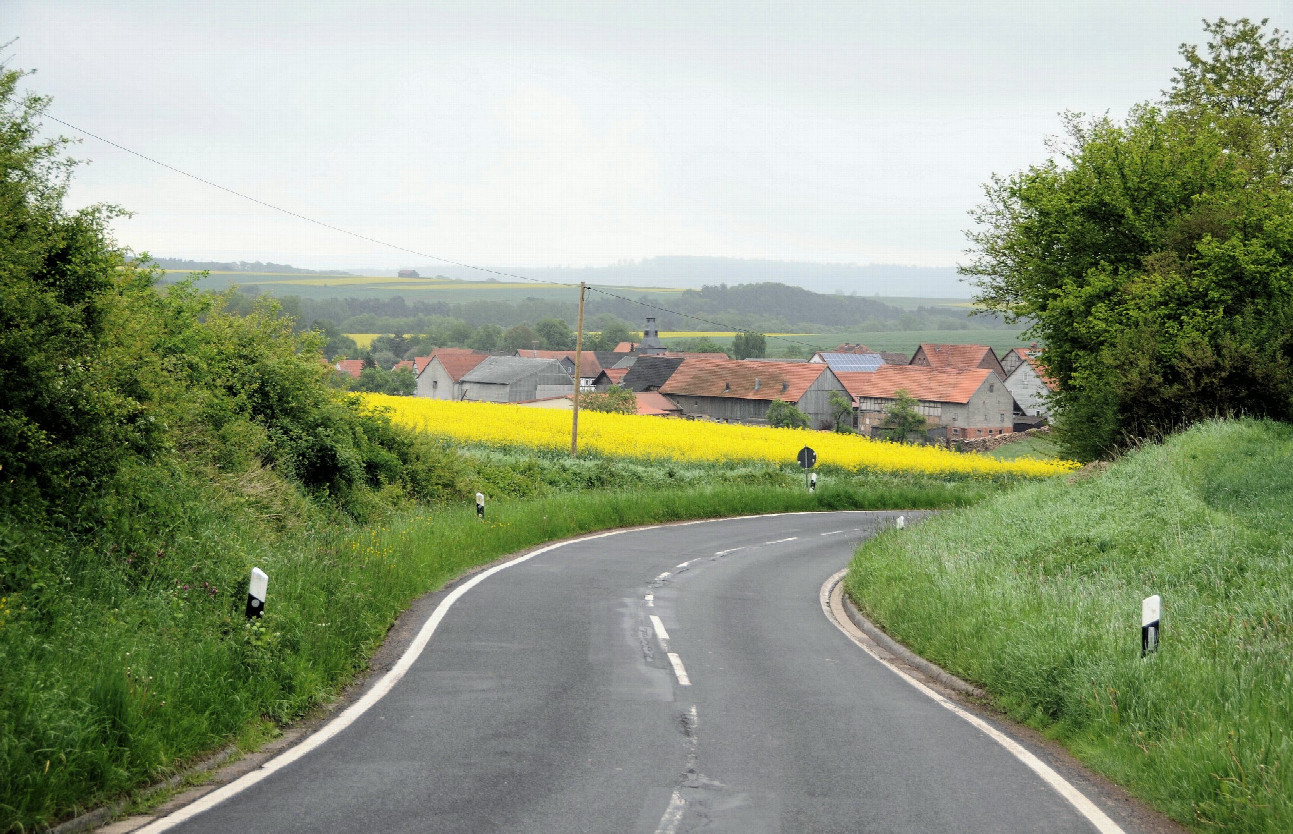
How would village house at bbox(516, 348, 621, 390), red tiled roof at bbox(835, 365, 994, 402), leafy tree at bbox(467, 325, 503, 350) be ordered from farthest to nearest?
leafy tree at bbox(467, 325, 503, 350)
village house at bbox(516, 348, 621, 390)
red tiled roof at bbox(835, 365, 994, 402)

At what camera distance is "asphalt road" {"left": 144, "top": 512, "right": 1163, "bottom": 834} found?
624 centimetres

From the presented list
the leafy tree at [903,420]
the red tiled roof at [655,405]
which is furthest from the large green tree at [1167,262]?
the red tiled roof at [655,405]

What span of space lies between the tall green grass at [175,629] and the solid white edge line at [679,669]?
325 cm

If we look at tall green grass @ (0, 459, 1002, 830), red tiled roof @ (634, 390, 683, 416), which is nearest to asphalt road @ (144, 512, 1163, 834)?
tall green grass @ (0, 459, 1002, 830)

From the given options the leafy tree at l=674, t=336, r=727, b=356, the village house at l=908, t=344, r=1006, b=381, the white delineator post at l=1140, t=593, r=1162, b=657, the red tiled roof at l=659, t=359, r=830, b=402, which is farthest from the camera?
the leafy tree at l=674, t=336, r=727, b=356

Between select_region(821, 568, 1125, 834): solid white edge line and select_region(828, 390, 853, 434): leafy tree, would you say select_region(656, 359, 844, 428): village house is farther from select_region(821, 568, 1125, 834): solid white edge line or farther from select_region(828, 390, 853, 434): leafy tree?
select_region(821, 568, 1125, 834): solid white edge line

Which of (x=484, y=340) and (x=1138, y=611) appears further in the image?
(x=484, y=340)

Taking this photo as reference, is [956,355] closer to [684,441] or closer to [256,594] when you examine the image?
[684,441]

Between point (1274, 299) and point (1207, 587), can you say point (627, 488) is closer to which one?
point (1274, 299)

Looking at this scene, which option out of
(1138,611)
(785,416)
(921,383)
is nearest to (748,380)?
(785,416)

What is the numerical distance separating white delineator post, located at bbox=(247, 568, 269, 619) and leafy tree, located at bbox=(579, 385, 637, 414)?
222 ft

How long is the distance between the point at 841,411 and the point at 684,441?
37720 mm

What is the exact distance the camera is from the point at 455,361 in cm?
10756

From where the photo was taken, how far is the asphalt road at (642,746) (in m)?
6.24
